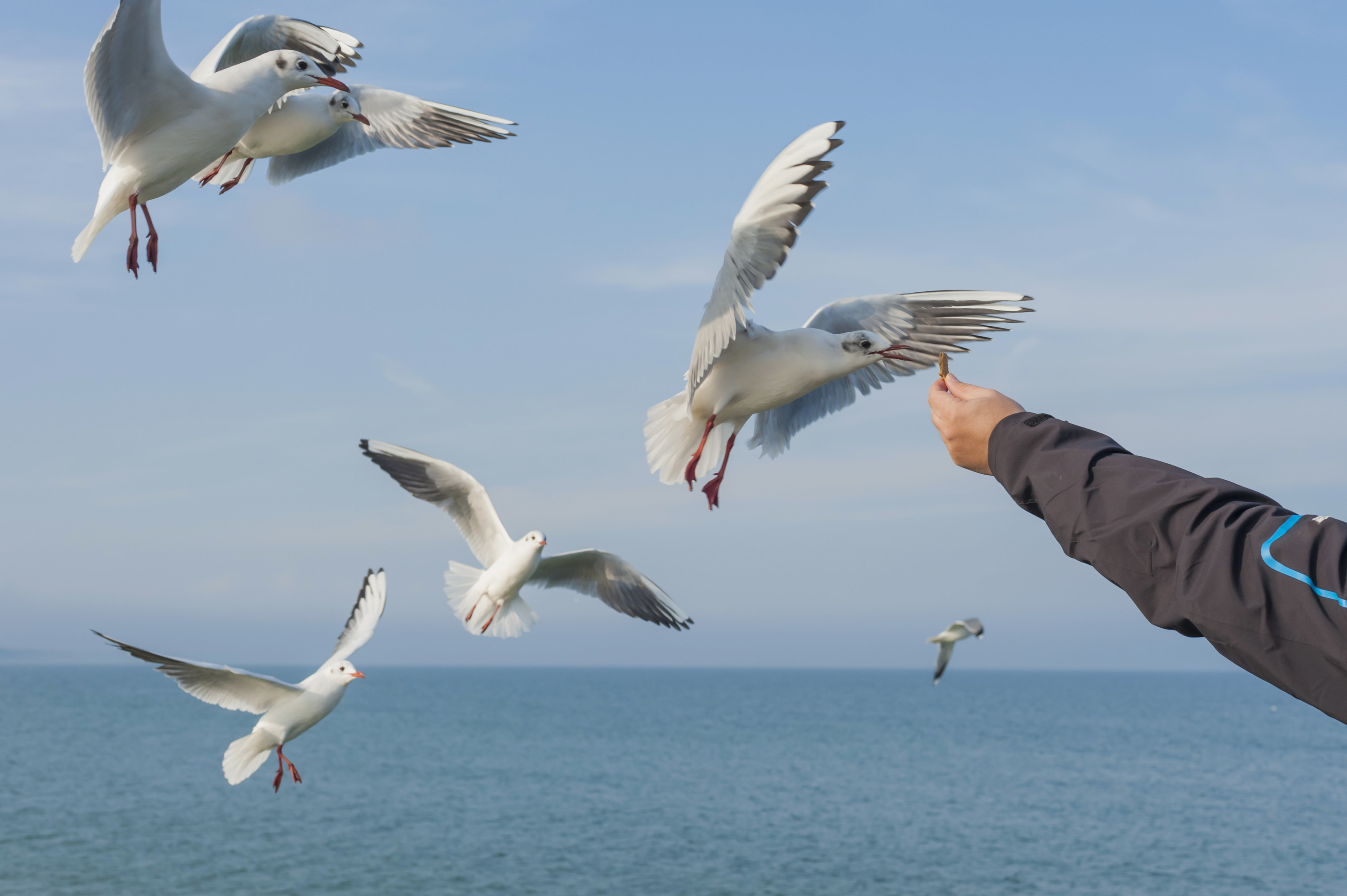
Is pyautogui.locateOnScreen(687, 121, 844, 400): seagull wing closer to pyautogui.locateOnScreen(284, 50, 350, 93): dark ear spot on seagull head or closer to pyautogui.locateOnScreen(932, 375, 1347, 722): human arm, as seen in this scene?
pyautogui.locateOnScreen(284, 50, 350, 93): dark ear spot on seagull head

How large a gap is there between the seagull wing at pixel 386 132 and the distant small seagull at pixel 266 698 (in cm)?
352

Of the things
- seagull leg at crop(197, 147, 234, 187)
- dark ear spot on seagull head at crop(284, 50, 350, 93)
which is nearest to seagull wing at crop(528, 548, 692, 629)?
seagull leg at crop(197, 147, 234, 187)

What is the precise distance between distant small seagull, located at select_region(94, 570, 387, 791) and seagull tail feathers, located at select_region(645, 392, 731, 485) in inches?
139

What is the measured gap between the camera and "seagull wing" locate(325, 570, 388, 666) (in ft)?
31.4

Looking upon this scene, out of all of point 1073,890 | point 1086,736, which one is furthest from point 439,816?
point 1086,736

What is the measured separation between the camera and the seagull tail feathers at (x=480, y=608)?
27.5 feet

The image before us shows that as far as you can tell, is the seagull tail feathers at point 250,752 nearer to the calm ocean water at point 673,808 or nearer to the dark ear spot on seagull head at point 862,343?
the dark ear spot on seagull head at point 862,343

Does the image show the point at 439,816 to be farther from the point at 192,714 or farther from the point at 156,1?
the point at 192,714

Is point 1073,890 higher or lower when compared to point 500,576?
lower

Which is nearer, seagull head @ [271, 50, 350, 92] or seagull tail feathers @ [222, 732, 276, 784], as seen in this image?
seagull head @ [271, 50, 350, 92]

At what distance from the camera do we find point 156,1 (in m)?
4.98

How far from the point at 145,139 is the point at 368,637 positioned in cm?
537

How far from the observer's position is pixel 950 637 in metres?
23.5

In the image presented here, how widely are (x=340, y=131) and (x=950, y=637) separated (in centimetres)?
1819
